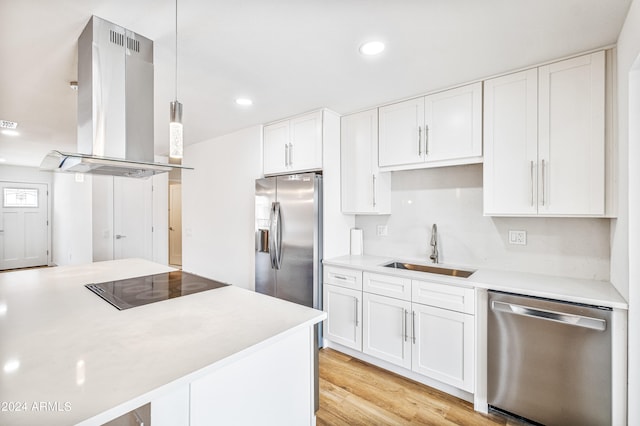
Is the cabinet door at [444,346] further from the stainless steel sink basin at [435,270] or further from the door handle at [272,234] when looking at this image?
the door handle at [272,234]

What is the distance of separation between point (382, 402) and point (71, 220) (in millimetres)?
7016

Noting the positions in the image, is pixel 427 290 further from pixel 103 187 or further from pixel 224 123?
pixel 103 187

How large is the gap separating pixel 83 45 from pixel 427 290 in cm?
271

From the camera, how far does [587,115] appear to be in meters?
1.86

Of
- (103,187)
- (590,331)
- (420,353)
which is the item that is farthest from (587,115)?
(103,187)

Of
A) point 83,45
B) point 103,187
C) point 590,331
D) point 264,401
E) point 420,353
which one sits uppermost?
point 83,45

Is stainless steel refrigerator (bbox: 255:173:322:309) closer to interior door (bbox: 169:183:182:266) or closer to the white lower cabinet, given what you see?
the white lower cabinet

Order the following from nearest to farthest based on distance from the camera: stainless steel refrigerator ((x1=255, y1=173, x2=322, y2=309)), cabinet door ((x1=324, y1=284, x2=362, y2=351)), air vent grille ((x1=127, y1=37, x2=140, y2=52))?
1. air vent grille ((x1=127, y1=37, x2=140, y2=52))
2. cabinet door ((x1=324, y1=284, x2=362, y2=351))
3. stainless steel refrigerator ((x1=255, y1=173, x2=322, y2=309))

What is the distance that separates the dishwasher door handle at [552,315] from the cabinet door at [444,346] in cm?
22

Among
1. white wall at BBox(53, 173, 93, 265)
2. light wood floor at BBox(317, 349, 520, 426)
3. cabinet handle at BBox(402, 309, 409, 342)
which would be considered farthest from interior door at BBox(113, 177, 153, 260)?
cabinet handle at BBox(402, 309, 409, 342)

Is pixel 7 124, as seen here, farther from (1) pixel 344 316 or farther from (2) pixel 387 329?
(2) pixel 387 329

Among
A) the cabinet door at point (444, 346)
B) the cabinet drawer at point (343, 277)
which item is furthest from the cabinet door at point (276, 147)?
the cabinet door at point (444, 346)

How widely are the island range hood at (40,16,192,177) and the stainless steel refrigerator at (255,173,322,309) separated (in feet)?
4.54

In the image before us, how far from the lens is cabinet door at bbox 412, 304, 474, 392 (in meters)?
2.09
